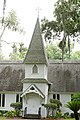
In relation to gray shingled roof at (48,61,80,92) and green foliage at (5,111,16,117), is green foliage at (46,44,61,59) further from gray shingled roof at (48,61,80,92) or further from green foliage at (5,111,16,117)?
green foliage at (5,111,16,117)

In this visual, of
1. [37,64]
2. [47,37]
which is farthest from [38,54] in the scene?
[47,37]

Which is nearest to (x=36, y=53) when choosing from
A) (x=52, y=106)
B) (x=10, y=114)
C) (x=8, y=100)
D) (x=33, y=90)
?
(x=33, y=90)

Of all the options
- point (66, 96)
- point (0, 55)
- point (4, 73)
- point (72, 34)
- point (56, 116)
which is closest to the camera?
point (72, 34)

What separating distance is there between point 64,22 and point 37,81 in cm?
907

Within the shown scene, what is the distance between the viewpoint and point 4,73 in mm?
36156

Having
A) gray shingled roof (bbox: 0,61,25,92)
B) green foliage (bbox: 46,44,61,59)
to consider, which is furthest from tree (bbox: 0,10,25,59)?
green foliage (bbox: 46,44,61,59)

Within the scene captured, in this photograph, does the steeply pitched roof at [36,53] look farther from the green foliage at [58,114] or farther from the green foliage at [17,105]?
the green foliage at [58,114]

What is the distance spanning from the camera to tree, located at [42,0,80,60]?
937 inches

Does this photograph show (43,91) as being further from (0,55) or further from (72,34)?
(0,55)

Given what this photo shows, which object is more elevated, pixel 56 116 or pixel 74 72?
pixel 74 72

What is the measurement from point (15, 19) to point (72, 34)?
14560mm

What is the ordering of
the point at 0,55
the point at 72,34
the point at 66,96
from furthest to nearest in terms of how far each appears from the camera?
1. the point at 0,55
2. the point at 66,96
3. the point at 72,34

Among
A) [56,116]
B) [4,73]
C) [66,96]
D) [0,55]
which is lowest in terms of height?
[56,116]

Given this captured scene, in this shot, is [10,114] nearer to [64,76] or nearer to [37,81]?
[37,81]
